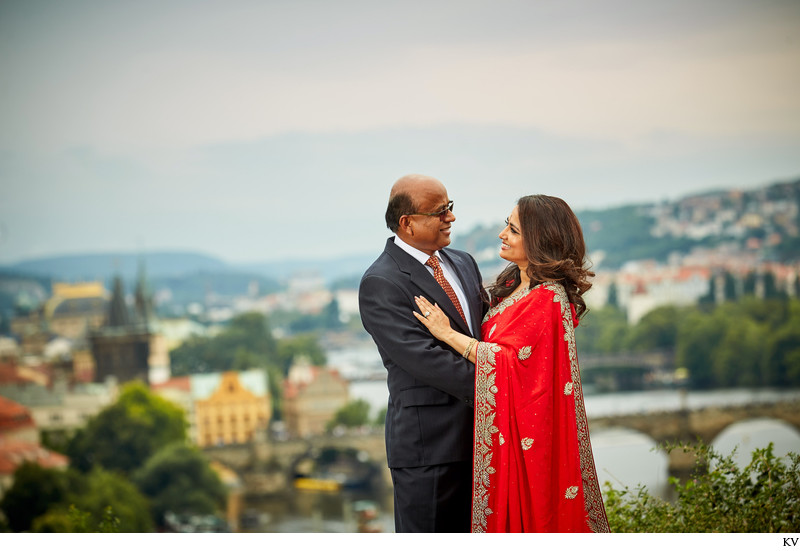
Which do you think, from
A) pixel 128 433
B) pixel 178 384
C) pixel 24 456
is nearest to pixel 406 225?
pixel 24 456

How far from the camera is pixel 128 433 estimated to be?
36344mm

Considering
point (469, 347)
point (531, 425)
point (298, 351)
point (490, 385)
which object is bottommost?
point (298, 351)

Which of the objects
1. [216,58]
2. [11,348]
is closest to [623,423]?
[216,58]

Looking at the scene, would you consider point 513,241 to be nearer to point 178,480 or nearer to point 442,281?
point 442,281

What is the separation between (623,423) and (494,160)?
13.4 m

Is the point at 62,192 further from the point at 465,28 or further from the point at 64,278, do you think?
the point at 465,28

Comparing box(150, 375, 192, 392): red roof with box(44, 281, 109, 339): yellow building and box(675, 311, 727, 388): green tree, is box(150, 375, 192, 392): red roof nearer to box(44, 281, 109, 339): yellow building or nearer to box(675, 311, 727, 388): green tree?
box(44, 281, 109, 339): yellow building

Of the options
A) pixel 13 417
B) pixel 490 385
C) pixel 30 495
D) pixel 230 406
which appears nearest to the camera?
pixel 490 385

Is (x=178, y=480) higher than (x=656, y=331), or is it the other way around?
(x=656, y=331)

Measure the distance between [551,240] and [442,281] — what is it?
35cm

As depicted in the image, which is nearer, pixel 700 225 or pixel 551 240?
pixel 551 240

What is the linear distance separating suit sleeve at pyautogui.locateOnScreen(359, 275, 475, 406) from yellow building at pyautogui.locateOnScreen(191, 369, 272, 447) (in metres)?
37.5

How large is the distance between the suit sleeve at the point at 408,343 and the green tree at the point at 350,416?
37073 millimetres

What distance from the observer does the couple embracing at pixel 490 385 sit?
2430mm
